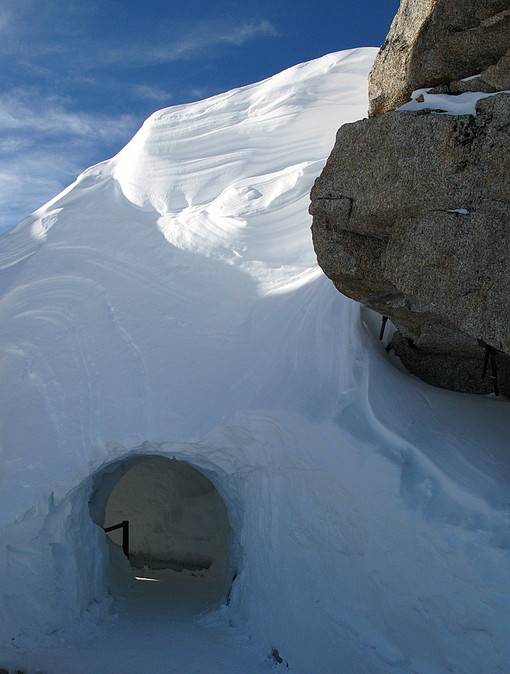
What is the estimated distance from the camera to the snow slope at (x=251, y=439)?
617cm

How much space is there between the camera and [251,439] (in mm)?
7531

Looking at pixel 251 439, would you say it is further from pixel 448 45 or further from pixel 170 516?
pixel 170 516

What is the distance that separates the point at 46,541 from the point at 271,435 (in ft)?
8.90

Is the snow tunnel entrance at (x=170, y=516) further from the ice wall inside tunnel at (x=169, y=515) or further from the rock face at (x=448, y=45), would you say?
the rock face at (x=448, y=45)

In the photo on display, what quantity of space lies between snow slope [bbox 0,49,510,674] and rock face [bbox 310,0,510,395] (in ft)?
5.65

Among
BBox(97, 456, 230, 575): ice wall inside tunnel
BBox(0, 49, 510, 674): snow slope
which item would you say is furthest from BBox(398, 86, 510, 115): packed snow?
BBox(97, 456, 230, 575): ice wall inside tunnel

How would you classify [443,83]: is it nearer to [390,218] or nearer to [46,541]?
[390,218]

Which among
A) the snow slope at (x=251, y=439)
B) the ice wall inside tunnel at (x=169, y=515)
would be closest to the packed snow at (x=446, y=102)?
the snow slope at (x=251, y=439)

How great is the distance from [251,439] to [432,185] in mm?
3592

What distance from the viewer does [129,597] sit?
9.13 m

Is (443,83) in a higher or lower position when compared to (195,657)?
higher

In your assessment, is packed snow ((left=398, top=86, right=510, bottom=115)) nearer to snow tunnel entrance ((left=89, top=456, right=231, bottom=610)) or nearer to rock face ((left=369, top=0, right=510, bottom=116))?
rock face ((left=369, top=0, right=510, bottom=116))

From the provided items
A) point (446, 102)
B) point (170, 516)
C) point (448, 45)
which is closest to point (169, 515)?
point (170, 516)

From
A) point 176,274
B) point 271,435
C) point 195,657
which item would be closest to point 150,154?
point 176,274
